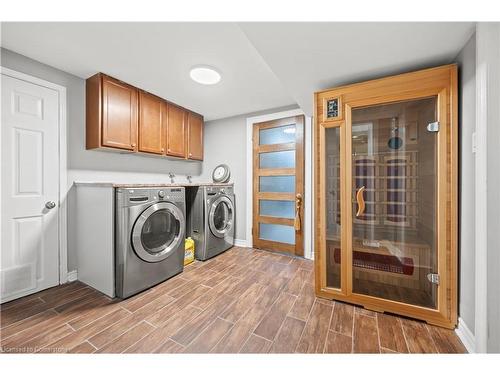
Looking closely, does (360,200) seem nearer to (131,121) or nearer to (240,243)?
(240,243)

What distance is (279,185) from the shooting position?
2996 mm

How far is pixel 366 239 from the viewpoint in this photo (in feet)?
5.53

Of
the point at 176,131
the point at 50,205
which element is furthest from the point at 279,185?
the point at 50,205

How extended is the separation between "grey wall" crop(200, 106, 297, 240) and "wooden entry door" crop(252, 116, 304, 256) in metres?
0.23

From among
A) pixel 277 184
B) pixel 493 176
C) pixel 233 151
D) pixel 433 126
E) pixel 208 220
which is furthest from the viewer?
pixel 233 151

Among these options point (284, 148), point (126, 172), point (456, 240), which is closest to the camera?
point (456, 240)

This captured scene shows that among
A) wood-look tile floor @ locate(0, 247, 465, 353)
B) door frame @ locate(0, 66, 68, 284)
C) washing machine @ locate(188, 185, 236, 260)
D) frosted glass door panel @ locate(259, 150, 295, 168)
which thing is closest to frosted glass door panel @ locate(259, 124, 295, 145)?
frosted glass door panel @ locate(259, 150, 295, 168)

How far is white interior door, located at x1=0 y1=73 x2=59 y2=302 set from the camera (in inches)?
66.4

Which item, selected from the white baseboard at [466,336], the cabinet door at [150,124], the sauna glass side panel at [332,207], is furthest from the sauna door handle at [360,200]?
the cabinet door at [150,124]

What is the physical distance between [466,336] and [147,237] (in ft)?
8.22
